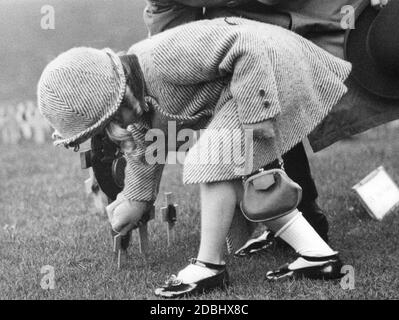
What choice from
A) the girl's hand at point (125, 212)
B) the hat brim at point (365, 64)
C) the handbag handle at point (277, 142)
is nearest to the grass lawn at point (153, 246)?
the girl's hand at point (125, 212)

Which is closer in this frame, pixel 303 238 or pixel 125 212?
pixel 303 238

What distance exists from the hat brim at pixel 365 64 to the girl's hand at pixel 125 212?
101cm

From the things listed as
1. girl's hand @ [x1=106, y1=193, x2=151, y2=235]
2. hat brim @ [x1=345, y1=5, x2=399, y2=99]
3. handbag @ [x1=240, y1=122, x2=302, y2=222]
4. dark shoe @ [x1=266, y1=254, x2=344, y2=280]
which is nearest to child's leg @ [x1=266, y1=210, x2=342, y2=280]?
dark shoe @ [x1=266, y1=254, x2=344, y2=280]

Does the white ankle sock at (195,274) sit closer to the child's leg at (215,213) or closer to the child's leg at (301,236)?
the child's leg at (215,213)

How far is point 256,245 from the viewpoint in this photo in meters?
3.21

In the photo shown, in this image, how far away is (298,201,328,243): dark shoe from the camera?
3.15 meters

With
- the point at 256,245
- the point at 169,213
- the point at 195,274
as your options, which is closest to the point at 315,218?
the point at 256,245

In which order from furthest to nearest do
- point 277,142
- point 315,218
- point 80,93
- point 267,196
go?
point 315,218, point 277,142, point 267,196, point 80,93

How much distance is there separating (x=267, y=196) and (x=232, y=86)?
1.28 ft

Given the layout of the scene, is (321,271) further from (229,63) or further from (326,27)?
(326,27)

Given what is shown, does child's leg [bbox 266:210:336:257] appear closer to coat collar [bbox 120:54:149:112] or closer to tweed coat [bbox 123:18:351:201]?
tweed coat [bbox 123:18:351:201]

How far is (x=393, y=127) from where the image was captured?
261 inches

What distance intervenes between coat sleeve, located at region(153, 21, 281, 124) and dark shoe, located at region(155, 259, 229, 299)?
537 mm
